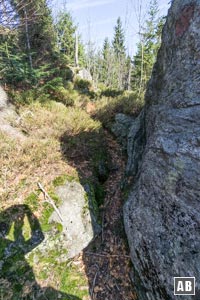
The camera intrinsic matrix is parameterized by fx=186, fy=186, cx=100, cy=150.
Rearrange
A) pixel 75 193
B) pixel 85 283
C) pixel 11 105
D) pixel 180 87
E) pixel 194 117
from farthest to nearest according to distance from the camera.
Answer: pixel 11 105
pixel 75 193
pixel 85 283
pixel 180 87
pixel 194 117

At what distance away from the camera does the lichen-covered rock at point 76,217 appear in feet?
12.3

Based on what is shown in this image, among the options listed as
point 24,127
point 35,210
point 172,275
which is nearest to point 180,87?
point 172,275

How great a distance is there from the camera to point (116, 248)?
376 centimetres

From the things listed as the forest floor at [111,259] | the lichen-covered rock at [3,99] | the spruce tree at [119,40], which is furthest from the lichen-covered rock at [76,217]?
the spruce tree at [119,40]

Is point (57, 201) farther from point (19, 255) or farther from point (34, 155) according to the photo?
point (34, 155)

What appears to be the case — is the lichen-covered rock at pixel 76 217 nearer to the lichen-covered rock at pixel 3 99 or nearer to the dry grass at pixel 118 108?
the dry grass at pixel 118 108

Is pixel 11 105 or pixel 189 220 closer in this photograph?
pixel 189 220

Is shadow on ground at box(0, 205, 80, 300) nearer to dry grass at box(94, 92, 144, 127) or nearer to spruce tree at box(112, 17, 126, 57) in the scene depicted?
dry grass at box(94, 92, 144, 127)

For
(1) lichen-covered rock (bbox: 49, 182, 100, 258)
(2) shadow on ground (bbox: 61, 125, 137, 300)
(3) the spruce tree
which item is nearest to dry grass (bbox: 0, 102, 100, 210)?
(2) shadow on ground (bbox: 61, 125, 137, 300)

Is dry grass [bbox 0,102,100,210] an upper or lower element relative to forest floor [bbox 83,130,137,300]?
upper

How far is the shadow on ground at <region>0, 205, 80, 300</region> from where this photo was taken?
309 centimetres

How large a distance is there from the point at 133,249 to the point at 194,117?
230cm

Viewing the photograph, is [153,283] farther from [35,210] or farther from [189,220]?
[35,210]

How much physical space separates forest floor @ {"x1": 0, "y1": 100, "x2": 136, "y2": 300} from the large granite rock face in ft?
2.23
